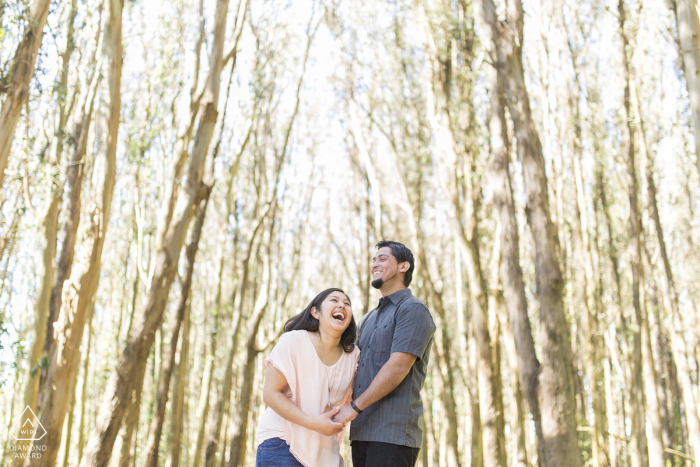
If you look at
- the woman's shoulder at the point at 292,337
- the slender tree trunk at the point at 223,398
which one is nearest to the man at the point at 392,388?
the woman's shoulder at the point at 292,337

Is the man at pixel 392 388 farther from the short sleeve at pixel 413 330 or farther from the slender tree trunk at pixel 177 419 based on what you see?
the slender tree trunk at pixel 177 419

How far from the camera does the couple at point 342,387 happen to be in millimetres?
2506

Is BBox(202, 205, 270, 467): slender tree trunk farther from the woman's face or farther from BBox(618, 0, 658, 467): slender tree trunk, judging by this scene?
the woman's face

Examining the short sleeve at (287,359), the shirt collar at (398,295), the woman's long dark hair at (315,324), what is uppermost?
the shirt collar at (398,295)

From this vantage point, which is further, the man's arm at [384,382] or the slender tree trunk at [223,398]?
the slender tree trunk at [223,398]

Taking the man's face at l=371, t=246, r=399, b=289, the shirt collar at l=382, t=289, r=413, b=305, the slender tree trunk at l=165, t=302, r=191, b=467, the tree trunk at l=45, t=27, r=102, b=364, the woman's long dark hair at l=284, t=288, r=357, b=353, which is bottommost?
the slender tree trunk at l=165, t=302, r=191, b=467

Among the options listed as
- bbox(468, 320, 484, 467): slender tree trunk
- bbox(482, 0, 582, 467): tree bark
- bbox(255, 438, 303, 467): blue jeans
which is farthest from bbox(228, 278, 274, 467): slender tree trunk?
bbox(255, 438, 303, 467): blue jeans

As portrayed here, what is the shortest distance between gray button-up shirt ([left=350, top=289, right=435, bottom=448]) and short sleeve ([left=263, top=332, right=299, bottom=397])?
384 mm

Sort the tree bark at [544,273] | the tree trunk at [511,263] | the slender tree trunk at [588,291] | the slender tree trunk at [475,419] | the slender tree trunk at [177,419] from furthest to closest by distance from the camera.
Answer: the slender tree trunk at [588,291] < the slender tree trunk at [177,419] < the slender tree trunk at [475,419] < the tree trunk at [511,263] < the tree bark at [544,273]

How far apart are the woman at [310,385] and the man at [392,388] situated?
10 cm

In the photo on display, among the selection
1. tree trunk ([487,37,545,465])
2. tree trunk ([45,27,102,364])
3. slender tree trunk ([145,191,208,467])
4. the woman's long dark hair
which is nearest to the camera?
the woman's long dark hair

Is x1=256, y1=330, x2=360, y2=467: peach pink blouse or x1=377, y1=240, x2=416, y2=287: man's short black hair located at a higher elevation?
x1=377, y1=240, x2=416, y2=287: man's short black hair

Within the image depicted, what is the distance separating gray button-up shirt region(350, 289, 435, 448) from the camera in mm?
2672

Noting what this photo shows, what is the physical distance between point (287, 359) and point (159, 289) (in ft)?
11.3
